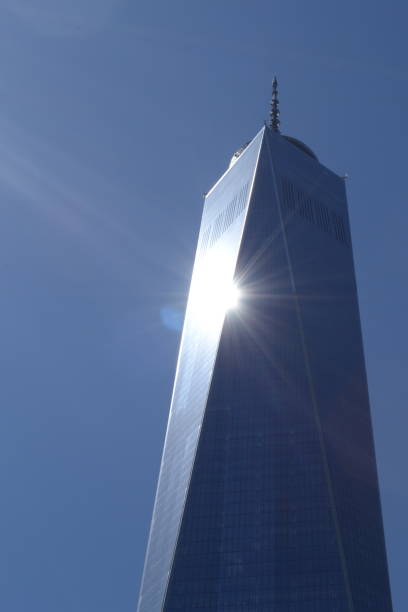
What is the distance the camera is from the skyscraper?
124375 millimetres

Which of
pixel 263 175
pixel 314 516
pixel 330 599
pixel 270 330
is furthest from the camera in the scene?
pixel 263 175

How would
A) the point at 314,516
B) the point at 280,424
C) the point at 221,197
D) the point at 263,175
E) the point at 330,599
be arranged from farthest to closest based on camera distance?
the point at 221,197
the point at 263,175
the point at 280,424
the point at 314,516
the point at 330,599

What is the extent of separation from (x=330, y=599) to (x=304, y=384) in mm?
33257

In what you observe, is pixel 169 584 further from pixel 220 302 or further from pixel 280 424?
pixel 220 302

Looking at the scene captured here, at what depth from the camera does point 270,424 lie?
140 meters

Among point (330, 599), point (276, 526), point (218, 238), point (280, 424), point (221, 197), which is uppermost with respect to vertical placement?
point (221, 197)

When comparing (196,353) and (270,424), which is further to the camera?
(196,353)

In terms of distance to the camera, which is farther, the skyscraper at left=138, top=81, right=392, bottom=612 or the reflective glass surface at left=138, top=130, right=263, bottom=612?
the reflective glass surface at left=138, top=130, right=263, bottom=612

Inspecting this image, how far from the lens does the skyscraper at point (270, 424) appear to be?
408 feet

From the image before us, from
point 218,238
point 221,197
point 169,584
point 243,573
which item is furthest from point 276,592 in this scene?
point 221,197

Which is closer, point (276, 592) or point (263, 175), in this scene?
point (276, 592)

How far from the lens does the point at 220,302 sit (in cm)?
16050

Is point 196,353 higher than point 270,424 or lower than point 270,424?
higher

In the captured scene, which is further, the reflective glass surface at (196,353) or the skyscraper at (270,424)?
the reflective glass surface at (196,353)
